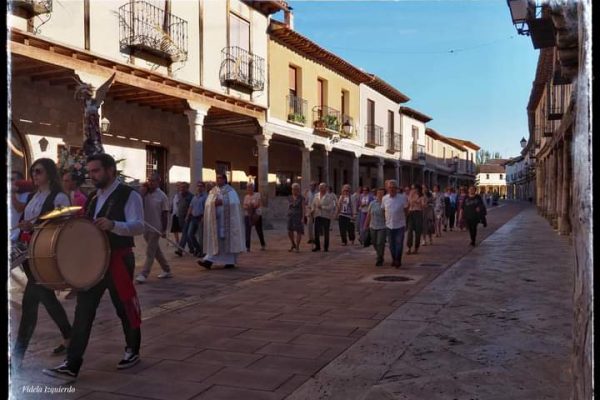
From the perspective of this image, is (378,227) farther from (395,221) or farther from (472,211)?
(472,211)

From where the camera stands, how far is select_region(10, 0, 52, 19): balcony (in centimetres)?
919

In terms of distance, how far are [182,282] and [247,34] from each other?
11.3m

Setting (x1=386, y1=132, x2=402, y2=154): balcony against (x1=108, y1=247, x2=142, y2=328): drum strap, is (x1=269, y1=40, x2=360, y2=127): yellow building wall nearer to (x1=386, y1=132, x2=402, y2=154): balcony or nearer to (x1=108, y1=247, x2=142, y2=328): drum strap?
(x1=386, y1=132, x2=402, y2=154): balcony

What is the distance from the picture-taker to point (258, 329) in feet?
16.1

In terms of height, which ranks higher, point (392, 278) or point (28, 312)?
point (28, 312)

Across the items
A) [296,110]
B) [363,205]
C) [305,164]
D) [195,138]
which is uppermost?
[296,110]

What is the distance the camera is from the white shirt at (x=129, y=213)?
377cm

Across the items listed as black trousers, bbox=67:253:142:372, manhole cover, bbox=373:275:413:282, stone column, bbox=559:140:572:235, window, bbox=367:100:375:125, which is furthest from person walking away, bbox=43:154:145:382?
window, bbox=367:100:375:125

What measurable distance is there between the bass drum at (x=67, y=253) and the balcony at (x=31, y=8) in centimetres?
738

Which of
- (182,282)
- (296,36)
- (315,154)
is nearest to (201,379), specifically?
(182,282)

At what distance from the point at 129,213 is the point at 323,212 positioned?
771 centimetres

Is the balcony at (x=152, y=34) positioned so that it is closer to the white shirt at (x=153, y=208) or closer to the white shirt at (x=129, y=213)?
the white shirt at (x=153, y=208)

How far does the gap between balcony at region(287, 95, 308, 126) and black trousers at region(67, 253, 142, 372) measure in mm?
15924

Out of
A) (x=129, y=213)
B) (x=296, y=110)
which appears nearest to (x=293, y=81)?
(x=296, y=110)
